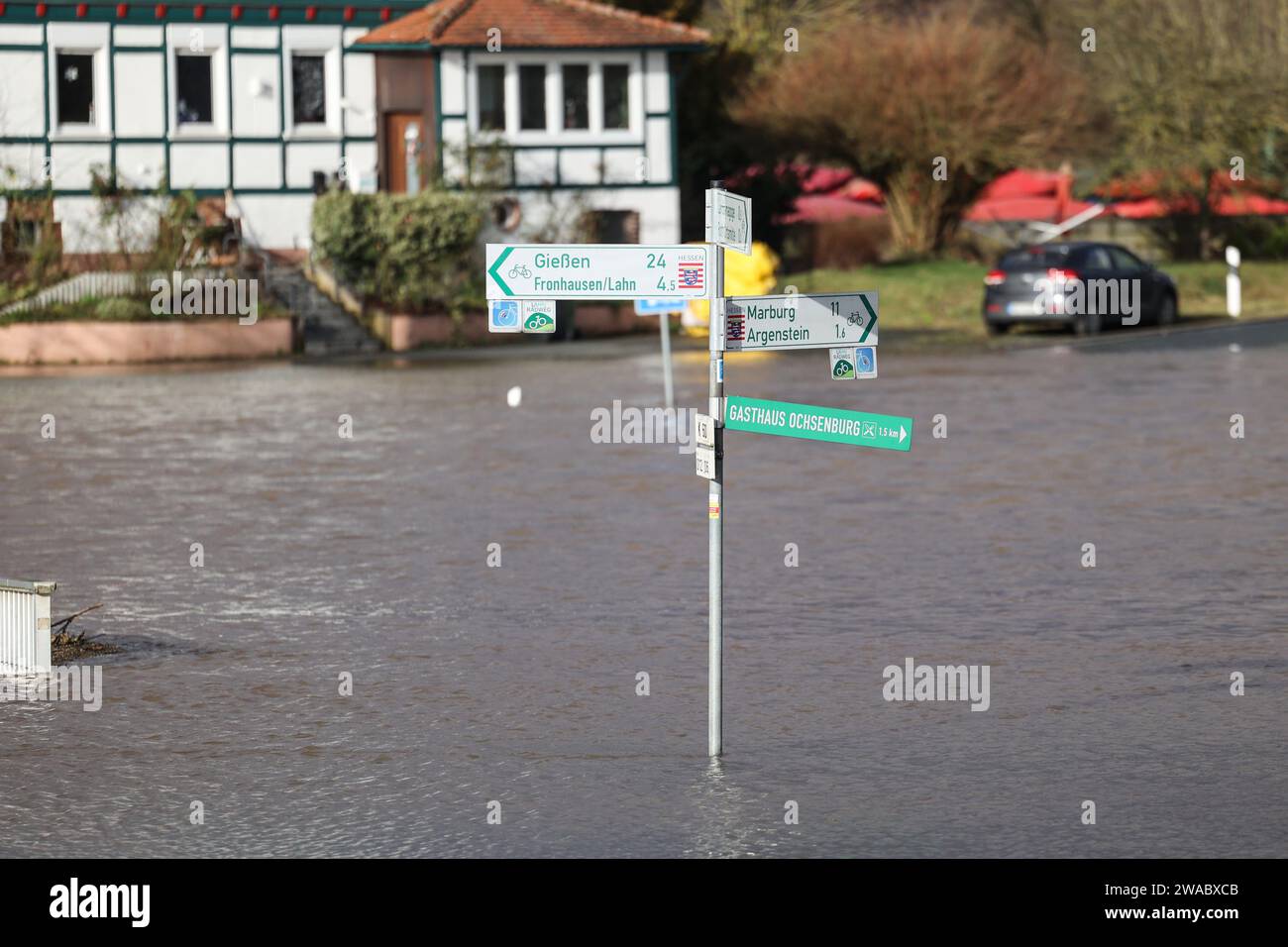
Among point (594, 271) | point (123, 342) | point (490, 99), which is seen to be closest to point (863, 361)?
point (594, 271)

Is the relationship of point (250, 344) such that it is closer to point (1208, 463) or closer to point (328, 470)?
point (328, 470)

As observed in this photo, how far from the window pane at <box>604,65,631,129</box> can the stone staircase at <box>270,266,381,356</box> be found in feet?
25.0

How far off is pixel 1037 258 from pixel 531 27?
1263cm

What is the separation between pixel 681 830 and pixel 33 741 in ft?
9.17

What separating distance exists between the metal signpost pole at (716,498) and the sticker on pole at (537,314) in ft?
1.98

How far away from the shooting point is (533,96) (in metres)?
→ 43.0

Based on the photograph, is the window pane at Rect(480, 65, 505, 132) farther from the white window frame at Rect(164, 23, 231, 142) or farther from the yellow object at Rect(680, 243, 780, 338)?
the yellow object at Rect(680, 243, 780, 338)

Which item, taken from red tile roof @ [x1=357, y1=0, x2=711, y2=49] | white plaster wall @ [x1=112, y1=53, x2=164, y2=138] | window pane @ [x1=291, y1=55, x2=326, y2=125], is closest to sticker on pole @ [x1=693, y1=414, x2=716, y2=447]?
red tile roof @ [x1=357, y1=0, x2=711, y2=49]

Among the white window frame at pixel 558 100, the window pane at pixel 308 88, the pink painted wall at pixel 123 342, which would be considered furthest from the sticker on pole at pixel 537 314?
the window pane at pixel 308 88

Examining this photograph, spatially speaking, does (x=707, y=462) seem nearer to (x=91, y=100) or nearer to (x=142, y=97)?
(x=142, y=97)

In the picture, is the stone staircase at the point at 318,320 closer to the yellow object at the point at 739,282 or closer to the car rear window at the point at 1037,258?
the yellow object at the point at 739,282

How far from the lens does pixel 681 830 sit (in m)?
7.12

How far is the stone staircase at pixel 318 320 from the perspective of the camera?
3472 centimetres
